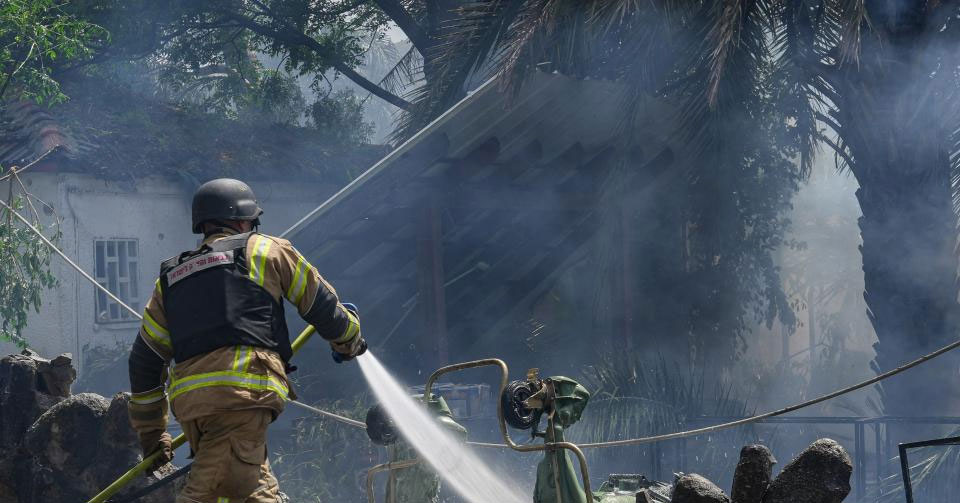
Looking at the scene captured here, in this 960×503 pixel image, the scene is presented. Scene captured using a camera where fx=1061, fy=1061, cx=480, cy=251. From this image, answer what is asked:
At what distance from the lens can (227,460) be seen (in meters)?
3.95

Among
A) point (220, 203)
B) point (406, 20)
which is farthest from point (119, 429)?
point (406, 20)

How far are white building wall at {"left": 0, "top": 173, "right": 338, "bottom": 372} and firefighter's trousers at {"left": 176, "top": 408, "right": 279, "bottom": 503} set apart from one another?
1089cm

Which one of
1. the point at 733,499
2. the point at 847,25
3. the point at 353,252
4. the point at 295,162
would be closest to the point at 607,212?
the point at 353,252

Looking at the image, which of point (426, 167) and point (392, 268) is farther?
point (392, 268)

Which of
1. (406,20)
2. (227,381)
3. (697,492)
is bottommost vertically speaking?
(697,492)

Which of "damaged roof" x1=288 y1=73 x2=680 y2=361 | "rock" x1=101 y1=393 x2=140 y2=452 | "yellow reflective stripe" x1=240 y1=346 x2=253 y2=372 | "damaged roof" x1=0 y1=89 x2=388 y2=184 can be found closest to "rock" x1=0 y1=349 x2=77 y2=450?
"rock" x1=101 y1=393 x2=140 y2=452

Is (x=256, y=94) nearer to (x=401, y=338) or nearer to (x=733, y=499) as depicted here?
(x=401, y=338)

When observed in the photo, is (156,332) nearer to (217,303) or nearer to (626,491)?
(217,303)

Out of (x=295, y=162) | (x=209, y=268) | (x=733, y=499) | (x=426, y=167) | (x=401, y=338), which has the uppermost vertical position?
(x=295, y=162)

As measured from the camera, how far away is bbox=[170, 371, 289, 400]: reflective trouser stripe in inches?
156

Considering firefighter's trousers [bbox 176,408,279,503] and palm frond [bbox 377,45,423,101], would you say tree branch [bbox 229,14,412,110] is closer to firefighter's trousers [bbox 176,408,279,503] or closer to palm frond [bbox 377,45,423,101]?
palm frond [bbox 377,45,423,101]

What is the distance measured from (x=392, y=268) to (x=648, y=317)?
3.41m

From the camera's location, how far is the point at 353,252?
10531 millimetres

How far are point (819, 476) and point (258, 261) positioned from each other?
7.40 feet
